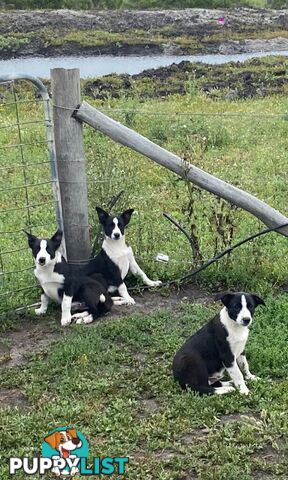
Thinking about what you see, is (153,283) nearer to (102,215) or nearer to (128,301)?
(128,301)

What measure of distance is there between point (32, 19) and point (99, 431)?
55.8 meters

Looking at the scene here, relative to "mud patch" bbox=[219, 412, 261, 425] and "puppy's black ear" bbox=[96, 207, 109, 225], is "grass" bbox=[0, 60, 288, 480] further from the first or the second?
"puppy's black ear" bbox=[96, 207, 109, 225]

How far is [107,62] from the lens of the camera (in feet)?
132

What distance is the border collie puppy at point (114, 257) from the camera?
7.15 metres

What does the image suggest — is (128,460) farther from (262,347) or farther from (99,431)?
(262,347)

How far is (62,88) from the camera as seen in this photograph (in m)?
7.09

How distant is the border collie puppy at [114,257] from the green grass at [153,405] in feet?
1.77

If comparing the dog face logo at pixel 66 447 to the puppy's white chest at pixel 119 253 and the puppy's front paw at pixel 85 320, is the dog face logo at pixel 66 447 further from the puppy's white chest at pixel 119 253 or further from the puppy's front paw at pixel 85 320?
the puppy's white chest at pixel 119 253

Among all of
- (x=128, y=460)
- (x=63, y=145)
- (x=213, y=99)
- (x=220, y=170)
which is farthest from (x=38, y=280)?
(x=213, y=99)

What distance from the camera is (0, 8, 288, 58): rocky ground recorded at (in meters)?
46.3

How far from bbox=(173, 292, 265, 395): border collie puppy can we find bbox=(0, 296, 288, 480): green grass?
135mm

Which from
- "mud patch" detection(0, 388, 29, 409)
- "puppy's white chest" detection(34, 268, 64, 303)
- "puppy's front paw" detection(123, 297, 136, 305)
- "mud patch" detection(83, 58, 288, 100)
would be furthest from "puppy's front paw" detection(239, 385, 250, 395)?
"mud patch" detection(83, 58, 288, 100)

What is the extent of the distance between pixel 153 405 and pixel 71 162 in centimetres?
270

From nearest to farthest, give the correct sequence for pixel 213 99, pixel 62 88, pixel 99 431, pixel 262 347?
pixel 99 431 < pixel 262 347 < pixel 62 88 < pixel 213 99
